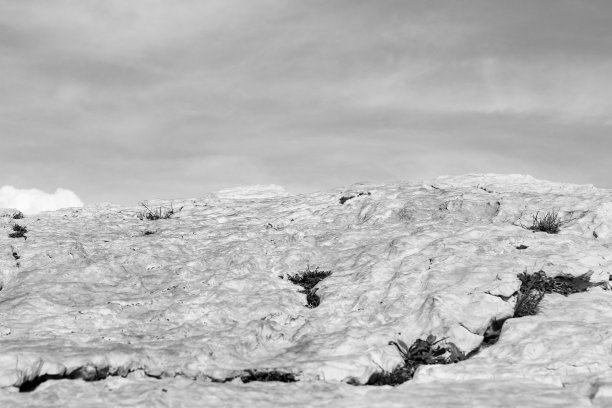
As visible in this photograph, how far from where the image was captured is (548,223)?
15.3 m

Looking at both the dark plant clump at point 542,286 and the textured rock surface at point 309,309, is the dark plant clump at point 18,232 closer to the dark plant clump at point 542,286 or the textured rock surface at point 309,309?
the textured rock surface at point 309,309

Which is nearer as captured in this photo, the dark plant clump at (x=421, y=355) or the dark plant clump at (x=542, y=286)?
the dark plant clump at (x=421, y=355)

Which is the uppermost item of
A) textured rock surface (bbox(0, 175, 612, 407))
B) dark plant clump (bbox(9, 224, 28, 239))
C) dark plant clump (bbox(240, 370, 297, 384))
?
dark plant clump (bbox(9, 224, 28, 239))

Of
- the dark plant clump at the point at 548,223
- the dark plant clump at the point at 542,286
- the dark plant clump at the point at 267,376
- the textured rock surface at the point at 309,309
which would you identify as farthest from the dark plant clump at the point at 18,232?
the dark plant clump at the point at 548,223

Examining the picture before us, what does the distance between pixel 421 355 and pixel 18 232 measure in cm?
1263

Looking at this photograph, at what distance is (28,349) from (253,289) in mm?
5248

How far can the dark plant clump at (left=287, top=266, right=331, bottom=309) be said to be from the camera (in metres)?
12.9

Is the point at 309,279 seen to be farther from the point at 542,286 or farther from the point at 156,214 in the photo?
the point at 156,214

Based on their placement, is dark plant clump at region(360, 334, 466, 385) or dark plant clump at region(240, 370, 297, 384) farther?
dark plant clump at region(360, 334, 466, 385)

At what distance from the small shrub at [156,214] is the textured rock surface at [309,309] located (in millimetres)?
1056

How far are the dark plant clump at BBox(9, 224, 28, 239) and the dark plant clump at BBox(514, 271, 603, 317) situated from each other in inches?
538

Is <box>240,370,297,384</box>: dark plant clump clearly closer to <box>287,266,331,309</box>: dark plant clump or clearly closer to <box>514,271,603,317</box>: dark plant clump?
<box>287,266,331,309</box>: dark plant clump

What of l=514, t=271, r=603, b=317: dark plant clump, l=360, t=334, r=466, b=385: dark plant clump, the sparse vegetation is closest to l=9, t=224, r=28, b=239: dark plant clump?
the sparse vegetation

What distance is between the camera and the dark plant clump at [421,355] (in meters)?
9.49
